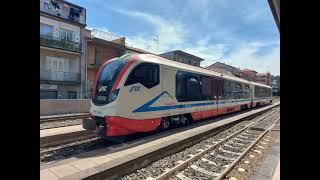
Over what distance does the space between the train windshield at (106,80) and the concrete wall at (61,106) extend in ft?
31.1

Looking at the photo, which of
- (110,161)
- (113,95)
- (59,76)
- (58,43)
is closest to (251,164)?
(110,161)

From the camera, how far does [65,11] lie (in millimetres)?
26047

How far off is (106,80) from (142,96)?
4.67ft

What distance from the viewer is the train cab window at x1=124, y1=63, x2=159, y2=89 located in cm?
827

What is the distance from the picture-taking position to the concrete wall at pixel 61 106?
1661 centimetres

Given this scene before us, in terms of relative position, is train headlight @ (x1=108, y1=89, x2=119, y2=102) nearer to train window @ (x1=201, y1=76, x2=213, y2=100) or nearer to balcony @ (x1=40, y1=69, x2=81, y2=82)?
train window @ (x1=201, y1=76, x2=213, y2=100)


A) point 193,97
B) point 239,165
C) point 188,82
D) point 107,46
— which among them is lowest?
point 239,165

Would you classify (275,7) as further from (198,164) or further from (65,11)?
(65,11)

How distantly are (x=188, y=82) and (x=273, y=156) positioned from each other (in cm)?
527

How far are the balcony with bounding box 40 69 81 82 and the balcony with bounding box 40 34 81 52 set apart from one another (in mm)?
2672
